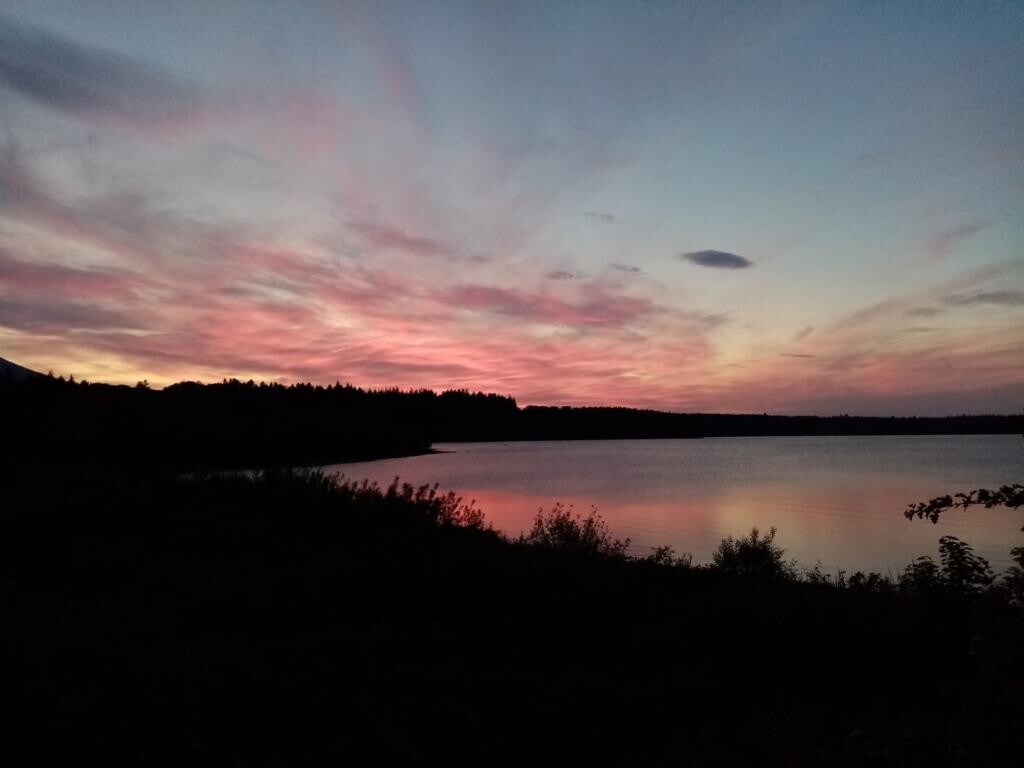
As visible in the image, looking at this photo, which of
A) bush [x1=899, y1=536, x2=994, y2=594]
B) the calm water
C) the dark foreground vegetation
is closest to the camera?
the dark foreground vegetation

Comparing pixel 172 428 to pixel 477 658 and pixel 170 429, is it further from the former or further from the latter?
pixel 477 658

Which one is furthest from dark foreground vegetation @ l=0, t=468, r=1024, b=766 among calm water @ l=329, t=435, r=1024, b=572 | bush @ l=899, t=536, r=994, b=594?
calm water @ l=329, t=435, r=1024, b=572

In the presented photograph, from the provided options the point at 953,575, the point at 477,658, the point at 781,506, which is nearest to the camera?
the point at 477,658

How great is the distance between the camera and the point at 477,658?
822cm

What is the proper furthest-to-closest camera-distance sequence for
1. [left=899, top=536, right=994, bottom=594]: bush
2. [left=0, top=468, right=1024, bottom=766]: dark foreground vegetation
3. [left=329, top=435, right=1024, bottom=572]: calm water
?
[left=329, top=435, right=1024, bottom=572]: calm water < [left=899, top=536, right=994, bottom=594]: bush < [left=0, top=468, right=1024, bottom=766]: dark foreground vegetation

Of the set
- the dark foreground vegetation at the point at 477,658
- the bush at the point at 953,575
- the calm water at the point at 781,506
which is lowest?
the calm water at the point at 781,506

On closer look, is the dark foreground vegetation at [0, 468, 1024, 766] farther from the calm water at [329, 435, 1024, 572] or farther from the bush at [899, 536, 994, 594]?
the calm water at [329, 435, 1024, 572]

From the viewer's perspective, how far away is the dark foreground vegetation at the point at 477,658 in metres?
5.79

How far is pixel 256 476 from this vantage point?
69.8 feet

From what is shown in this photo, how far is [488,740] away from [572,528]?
1484 centimetres

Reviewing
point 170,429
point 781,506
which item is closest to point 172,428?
point 170,429

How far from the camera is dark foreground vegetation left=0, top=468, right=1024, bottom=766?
579 centimetres

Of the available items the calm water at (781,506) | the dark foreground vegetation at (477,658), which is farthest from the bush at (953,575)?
the calm water at (781,506)

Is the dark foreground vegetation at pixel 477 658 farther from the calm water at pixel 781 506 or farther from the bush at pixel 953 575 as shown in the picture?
the calm water at pixel 781 506
